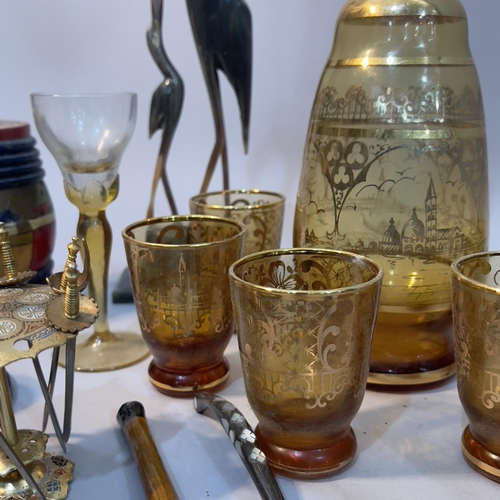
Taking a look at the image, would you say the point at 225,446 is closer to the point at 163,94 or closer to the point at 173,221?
the point at 173,221

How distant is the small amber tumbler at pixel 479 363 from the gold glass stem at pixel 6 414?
310 millimetres

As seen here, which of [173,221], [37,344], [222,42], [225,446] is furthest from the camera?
[222,42]

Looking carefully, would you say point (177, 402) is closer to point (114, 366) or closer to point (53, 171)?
point (114, 366)

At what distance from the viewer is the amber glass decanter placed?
0.51m

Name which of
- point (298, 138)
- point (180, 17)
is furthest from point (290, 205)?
point (180, 17)

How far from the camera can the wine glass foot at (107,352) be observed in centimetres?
61

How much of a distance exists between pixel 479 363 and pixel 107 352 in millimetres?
373

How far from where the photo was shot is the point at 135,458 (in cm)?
44

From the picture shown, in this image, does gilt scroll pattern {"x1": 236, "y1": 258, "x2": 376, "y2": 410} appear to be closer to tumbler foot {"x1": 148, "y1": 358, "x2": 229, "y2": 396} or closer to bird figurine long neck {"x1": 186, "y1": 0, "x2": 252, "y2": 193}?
tumbler foot {"x1": 148, "y1": 358, "x2": 229, "y2": 396}

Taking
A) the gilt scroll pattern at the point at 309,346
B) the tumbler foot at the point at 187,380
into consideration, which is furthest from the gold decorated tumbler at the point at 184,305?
the gilt scroll pattern at the point at 309,346

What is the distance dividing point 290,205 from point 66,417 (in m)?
0.63

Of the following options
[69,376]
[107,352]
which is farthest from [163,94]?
[69,376]

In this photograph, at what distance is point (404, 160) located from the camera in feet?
1.66

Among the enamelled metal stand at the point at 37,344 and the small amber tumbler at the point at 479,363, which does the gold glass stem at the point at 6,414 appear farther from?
the small amber tumbler at the point at 479,363
